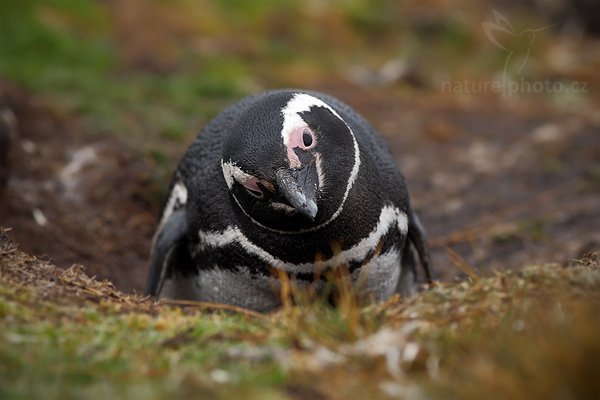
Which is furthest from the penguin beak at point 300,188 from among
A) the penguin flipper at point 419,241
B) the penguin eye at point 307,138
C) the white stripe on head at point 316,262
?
the penguin flipper at point 419,241

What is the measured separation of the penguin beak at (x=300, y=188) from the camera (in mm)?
3906

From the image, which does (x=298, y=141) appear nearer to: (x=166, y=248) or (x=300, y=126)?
(x=300, y=126)

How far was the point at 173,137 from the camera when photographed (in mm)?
8523

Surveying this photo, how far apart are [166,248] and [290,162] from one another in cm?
142

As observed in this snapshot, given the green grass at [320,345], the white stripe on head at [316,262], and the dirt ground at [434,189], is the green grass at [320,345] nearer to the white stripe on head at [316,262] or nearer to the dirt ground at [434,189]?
the white stripe on head at [316,262]

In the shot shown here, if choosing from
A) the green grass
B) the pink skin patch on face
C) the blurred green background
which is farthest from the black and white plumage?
the blurred green background

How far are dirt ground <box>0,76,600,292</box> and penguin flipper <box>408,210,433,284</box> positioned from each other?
0.25 meters

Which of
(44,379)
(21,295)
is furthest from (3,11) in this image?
(44,379)

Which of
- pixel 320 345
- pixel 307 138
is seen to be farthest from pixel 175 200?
pixel 320 345

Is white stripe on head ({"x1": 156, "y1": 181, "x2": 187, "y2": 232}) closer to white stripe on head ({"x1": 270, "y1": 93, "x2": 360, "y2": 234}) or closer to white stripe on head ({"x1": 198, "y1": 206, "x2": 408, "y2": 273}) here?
white stripe on head ({"x1": 198, "y1": 206, "x2": 408, "y2": 273})

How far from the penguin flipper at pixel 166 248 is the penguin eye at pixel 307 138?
1.26 metres

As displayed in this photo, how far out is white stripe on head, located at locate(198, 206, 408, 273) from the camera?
4414 millimetres

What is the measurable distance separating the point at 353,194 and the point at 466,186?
4.74 metres

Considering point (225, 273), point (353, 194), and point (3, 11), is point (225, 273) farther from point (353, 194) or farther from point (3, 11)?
point (3, 11)
